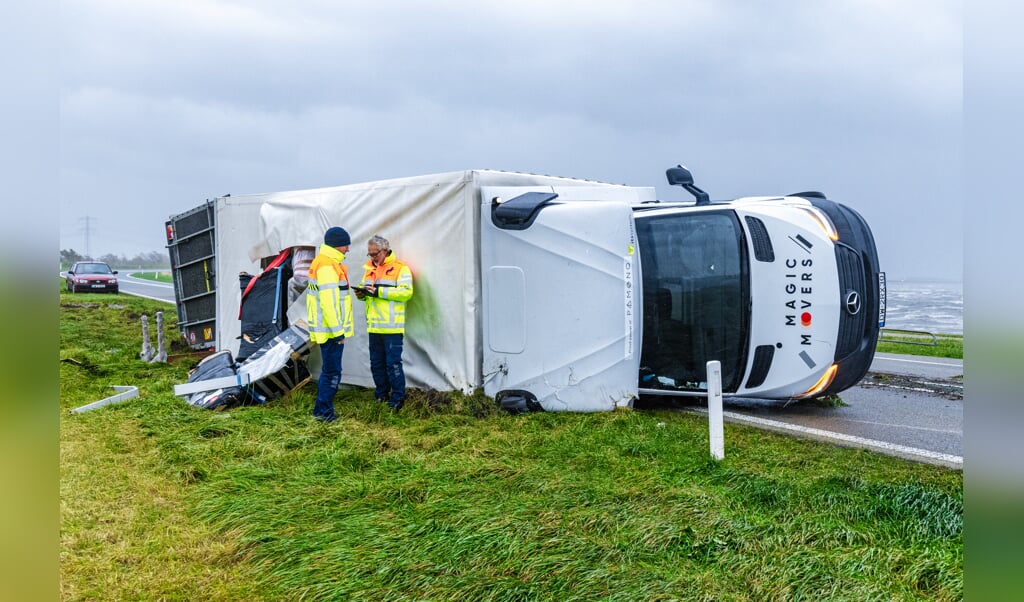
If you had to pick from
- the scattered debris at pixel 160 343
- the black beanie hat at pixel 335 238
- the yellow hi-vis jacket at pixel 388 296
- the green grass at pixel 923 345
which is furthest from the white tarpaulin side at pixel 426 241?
the green grass at pixel 923 345

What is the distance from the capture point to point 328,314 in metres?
6.59

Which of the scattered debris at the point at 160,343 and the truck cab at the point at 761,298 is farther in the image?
the scattered debris at the point at 160,343

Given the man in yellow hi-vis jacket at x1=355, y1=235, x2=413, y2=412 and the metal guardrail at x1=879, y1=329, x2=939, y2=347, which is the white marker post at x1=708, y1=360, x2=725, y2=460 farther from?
the metal guardrail at x1=879, y1=329, x2=939, y2=347

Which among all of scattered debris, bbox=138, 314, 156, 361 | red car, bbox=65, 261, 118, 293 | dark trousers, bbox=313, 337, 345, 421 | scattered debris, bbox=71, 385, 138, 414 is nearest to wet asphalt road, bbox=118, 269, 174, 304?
red car, bbox=65, 261, 118, 293

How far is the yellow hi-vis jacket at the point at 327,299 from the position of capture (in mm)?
6602

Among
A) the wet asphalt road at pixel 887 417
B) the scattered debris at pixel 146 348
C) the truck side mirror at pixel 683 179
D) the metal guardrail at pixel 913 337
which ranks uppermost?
the truck side mirror at pixel 683 179

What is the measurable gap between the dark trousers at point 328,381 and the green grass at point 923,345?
11.3 metres

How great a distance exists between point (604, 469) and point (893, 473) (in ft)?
6.47

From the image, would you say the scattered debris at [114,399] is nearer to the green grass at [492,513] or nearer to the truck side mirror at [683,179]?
the green grass at [492,513]

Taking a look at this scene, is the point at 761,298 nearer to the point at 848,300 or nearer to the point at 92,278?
the point at 848,300

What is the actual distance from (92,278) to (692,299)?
28719mm

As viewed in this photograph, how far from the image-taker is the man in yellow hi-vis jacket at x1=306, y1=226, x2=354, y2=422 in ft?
21.7

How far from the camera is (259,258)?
29.6 feet

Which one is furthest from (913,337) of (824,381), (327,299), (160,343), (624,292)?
(160,343)
